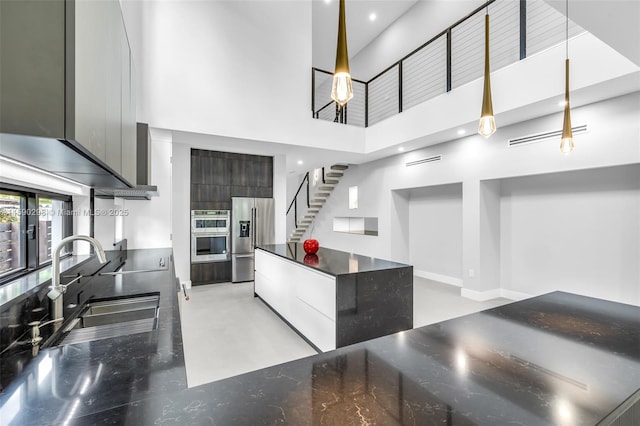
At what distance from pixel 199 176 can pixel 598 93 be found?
20.1 feet

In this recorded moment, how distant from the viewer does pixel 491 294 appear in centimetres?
498

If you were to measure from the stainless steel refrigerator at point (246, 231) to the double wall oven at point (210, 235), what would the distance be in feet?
0.52

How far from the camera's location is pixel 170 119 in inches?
172

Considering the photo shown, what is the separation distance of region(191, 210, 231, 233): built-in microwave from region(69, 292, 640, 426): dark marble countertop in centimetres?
523

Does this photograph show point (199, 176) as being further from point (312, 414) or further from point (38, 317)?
point (312, 414)

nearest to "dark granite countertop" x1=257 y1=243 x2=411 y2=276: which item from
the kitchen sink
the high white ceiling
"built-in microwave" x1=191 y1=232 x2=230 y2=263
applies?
the kitchen sink

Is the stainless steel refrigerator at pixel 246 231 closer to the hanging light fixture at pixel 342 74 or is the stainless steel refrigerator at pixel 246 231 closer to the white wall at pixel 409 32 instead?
the hanging light fixture at pixel 342 74

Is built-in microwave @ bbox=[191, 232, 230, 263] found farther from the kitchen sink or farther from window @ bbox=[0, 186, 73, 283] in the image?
the kitchen sink

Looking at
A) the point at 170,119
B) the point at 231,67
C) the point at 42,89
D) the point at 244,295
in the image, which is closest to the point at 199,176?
the point at 170,119

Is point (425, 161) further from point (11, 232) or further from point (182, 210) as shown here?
point (11, 232)

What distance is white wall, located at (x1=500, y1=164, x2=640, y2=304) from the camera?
3.63 metres

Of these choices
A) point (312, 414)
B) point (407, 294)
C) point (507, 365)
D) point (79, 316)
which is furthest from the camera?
point (407, 294)

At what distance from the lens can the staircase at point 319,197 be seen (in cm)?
845

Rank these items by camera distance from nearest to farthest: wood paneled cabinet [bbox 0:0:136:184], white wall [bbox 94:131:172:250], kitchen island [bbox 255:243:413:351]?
wood paneled cabinet [bbox 0:0:136:184] → kitchen island [bbox 255:243:413:351] → white wall [bbox 94:131:172:250]
